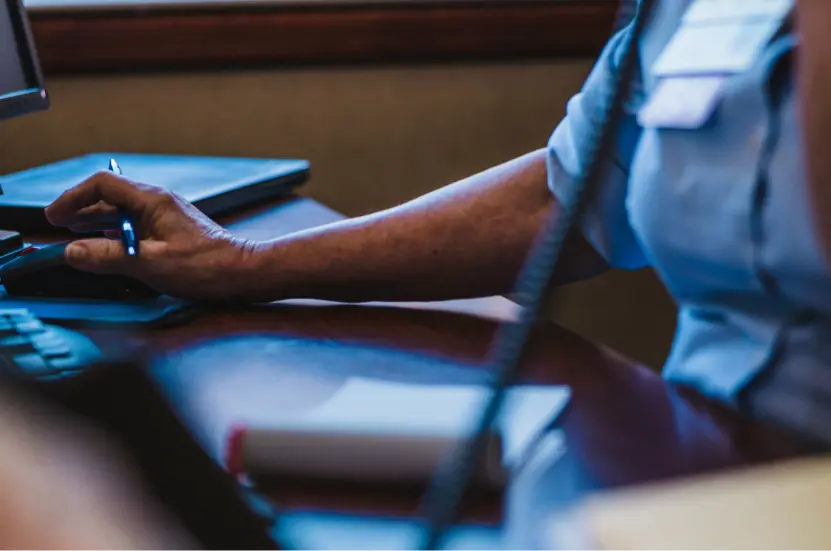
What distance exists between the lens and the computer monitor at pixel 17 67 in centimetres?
113

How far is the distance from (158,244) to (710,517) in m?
0.61

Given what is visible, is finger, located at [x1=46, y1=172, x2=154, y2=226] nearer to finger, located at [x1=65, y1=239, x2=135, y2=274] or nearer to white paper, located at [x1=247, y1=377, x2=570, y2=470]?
finger, located at [x1=65, y1=239, x2=135, y2=274]

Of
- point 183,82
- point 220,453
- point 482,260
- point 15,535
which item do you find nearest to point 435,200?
point 482,260

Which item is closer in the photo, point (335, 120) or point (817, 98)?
point (817, 98)

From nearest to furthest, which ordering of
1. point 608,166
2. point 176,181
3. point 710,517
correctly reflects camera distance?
point 710,517 → point 608,166 → point 176,181

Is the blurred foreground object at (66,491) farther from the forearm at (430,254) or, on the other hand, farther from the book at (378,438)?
the forearm at (430,254)

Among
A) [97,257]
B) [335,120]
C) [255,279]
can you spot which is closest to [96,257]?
[97,257]

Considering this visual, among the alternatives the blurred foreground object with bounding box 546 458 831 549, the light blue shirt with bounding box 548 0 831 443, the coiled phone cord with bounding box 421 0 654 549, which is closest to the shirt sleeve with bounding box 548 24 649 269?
the light blue shirt with bounding box 548 0 831 443

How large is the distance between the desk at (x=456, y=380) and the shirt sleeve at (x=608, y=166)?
103 mm

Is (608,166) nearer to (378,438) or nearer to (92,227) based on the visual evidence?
(378,438)

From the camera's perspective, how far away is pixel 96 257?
2.50 ft

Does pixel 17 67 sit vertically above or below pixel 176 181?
above

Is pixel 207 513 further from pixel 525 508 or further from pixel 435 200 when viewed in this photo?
pixel 435 200

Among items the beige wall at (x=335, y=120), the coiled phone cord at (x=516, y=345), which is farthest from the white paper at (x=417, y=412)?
the beige wall at (x=335, y=120)
